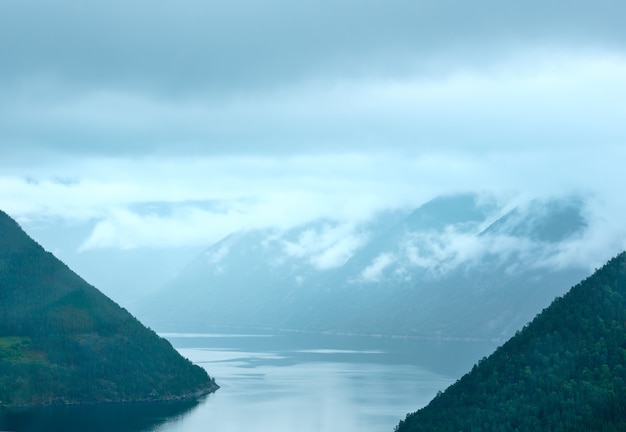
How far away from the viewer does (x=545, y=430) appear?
199 meters

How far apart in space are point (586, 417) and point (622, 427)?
8868 millimetres

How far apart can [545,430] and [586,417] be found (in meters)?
8.00

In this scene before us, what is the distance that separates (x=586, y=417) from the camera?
19775cm

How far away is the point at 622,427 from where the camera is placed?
190125 mm

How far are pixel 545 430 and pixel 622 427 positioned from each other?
49.9 ft
